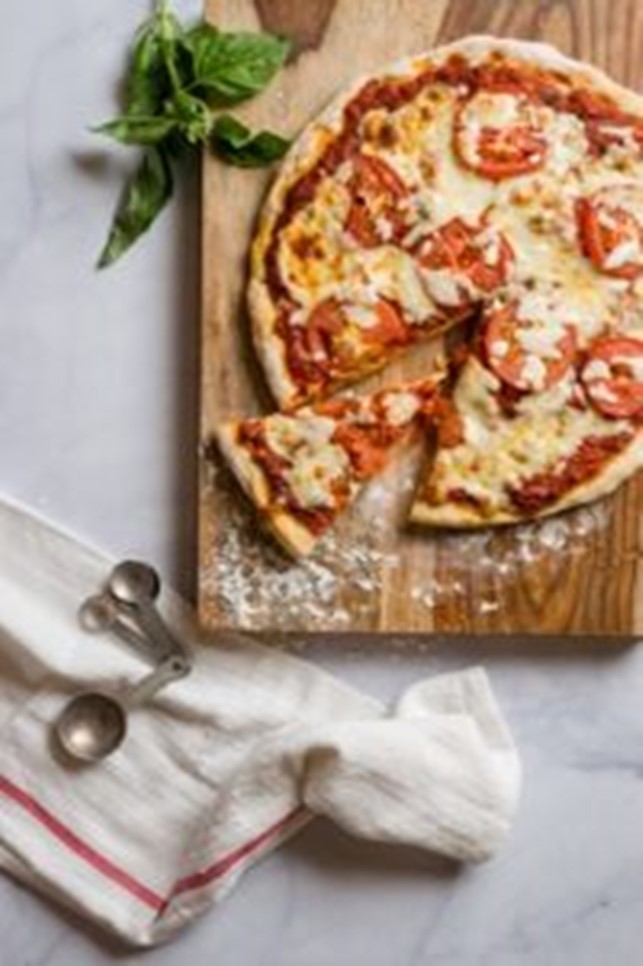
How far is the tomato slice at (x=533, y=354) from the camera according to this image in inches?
58.7

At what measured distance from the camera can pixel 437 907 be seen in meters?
1.59

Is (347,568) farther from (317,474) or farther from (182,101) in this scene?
(182,101)

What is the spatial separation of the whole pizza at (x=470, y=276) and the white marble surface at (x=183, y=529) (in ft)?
0.37

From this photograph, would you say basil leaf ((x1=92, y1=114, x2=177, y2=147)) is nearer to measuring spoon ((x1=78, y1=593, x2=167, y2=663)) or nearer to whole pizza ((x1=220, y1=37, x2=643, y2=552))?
whole pizza ((x1=220, y1=37, x2=643, y2=552))

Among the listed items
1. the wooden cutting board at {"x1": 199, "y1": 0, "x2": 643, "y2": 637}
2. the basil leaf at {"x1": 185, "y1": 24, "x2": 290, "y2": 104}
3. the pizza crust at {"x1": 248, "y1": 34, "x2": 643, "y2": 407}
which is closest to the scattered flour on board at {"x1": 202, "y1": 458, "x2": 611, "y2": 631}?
the wooden cutting board at {"x1": 199, "y1": 0, "x2": 643, "y2": 637}

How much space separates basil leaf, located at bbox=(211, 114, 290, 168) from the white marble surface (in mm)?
64

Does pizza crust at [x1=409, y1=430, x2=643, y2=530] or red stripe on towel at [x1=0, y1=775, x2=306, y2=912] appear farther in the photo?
red stripe on towel at [x1=0, y1=775, x2=306, y2=912]

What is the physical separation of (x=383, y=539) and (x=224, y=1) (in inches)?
18.1

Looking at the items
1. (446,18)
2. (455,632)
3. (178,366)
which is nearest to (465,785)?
(455,632)

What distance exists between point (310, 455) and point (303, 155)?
244 mm

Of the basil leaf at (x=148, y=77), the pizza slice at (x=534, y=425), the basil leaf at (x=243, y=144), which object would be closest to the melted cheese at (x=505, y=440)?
the pizza slice at (x=534, y=425)

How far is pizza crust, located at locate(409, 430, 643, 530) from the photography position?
1.48 m

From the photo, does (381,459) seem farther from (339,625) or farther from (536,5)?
(536,5)

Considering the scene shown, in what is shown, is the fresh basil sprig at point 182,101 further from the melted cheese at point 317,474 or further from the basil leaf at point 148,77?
the melted cheese at point 317,474
